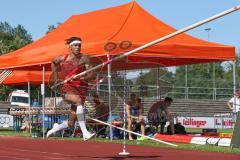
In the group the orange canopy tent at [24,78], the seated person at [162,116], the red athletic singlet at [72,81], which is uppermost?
the orange canopy tent at [24,78]

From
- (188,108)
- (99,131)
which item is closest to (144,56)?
(99,131)

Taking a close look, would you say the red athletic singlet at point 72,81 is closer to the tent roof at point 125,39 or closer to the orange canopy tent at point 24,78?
the tent roof at point 125,39

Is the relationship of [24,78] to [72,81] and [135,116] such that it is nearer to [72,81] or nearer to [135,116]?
[135,116]

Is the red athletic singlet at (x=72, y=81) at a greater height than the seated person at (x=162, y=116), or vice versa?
the red athletic singlet at (x=72, y=81)

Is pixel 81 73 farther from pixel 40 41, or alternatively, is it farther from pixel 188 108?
pixel 188 108

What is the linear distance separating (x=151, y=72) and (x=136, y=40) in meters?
6.03

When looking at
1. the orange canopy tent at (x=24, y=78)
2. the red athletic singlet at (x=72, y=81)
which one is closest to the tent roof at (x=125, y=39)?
the red athletic singlet at (x=72, y=81)

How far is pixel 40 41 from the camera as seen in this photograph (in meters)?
21.5

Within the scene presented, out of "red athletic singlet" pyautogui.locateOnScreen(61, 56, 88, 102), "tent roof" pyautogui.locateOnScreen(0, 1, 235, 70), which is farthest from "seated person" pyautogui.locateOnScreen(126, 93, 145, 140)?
"red athletic singlet" pyautogui.locateOnScreen(61, 56, 88, 102)

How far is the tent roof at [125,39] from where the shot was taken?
1805cm

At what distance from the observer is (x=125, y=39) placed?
711 inches

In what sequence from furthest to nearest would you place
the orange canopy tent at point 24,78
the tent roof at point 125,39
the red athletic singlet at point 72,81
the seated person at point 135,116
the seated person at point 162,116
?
the orange canopy tent at point 24,78
the seated person at point 162,116
the seated person at point 135,116
the tent roof at point 125,39
the red athletic singlet at point 72,81

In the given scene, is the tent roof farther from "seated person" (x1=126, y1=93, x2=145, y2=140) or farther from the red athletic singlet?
the red athletic singlet

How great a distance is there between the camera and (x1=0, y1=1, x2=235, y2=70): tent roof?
1805 centimetres
